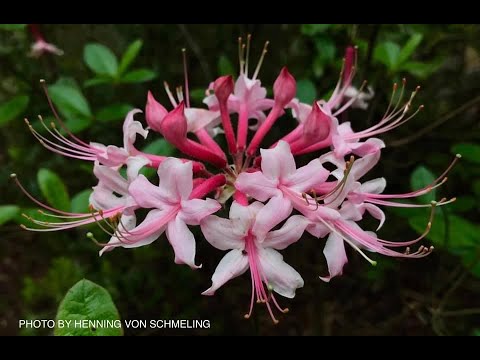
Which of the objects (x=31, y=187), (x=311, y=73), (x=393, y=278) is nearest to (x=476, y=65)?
(x=311, y=73)

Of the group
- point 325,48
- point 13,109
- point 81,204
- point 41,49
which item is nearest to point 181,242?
point 81,204

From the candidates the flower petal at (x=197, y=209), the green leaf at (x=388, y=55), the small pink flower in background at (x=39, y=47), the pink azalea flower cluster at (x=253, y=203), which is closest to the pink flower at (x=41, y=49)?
the small pink flower in background at (x=39, y=47)

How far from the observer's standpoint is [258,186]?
2.76ft

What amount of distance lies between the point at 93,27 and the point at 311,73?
0.79m

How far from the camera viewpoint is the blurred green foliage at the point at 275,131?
149 centimetres

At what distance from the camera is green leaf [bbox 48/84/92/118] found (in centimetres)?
135

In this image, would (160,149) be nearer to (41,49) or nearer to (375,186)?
(375,186)

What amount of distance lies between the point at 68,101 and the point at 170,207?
65 cm

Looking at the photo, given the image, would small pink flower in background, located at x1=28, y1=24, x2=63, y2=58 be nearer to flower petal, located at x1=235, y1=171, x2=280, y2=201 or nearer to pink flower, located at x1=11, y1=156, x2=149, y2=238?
pink flower, located at x1=11, y1=156, x2=149, y2=238

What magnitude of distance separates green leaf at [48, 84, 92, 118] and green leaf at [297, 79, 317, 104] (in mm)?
546

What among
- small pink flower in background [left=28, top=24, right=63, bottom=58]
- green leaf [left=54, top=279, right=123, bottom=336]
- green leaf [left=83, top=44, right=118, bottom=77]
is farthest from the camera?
small pink flower in background [left=28, top=24, right=63, bottom=58]

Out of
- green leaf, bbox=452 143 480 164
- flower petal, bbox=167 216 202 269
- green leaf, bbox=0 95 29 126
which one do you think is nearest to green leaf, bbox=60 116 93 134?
green leaf, bbox=0 95 29 126

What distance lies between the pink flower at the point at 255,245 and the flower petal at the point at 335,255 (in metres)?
0.06

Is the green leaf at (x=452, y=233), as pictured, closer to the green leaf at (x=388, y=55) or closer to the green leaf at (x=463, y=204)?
the green leaf at (x=463, y=204)
